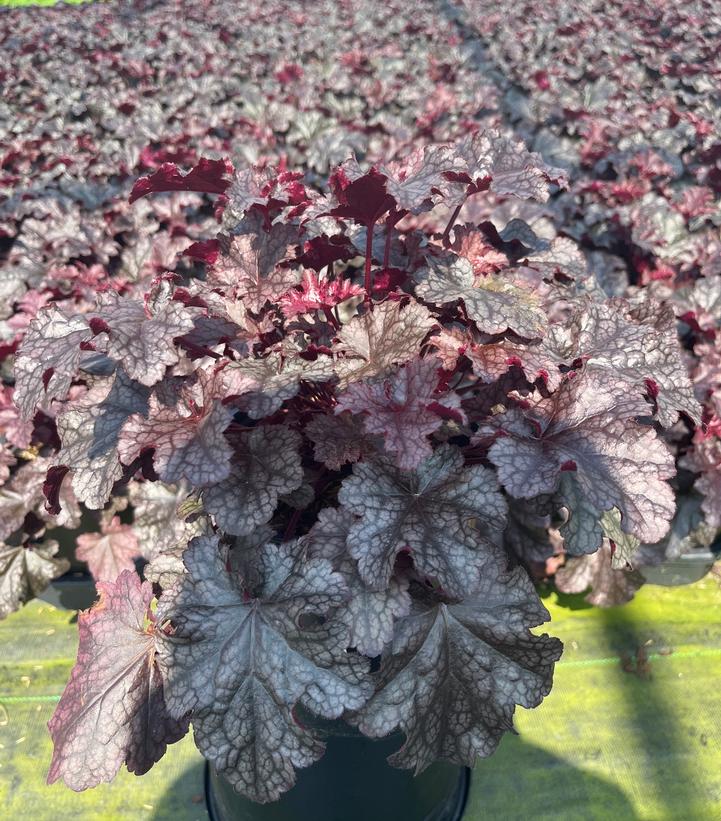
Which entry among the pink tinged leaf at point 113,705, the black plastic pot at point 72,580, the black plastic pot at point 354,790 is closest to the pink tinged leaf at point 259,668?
the pink tinged leaf at point 113,705

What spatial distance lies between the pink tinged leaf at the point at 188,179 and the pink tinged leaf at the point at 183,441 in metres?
0.50

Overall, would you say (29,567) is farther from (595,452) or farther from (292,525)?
(595,452)

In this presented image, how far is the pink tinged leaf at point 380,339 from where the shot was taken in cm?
126

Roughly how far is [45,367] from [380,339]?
63 centimetres

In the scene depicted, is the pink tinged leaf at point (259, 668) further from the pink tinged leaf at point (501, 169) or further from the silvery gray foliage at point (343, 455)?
the pink tinged leaf at point (501, 169)

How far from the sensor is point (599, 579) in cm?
232

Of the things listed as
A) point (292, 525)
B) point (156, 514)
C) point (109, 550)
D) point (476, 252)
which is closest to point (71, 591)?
point (109, 550)

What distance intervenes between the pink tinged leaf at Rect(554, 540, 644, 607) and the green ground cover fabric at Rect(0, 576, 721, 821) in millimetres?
293

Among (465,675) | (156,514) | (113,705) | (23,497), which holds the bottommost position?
(23,497)

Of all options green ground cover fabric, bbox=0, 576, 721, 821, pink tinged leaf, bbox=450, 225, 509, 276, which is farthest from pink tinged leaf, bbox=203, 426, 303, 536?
green ground cover fabric, bbox=0, 576, 721, 821

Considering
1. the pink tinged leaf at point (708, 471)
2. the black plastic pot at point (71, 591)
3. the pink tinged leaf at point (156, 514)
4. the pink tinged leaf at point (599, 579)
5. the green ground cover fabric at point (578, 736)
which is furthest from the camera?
the black plastic pot at point (71, 591)

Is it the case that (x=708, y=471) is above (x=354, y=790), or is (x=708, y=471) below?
above

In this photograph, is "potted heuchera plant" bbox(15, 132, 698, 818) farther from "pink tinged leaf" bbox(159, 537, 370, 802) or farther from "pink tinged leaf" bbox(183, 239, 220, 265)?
"pink tinged leaf" bbox(183, 239, 220, 265)

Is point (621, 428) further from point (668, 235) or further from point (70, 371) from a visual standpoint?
point (668, 235)
